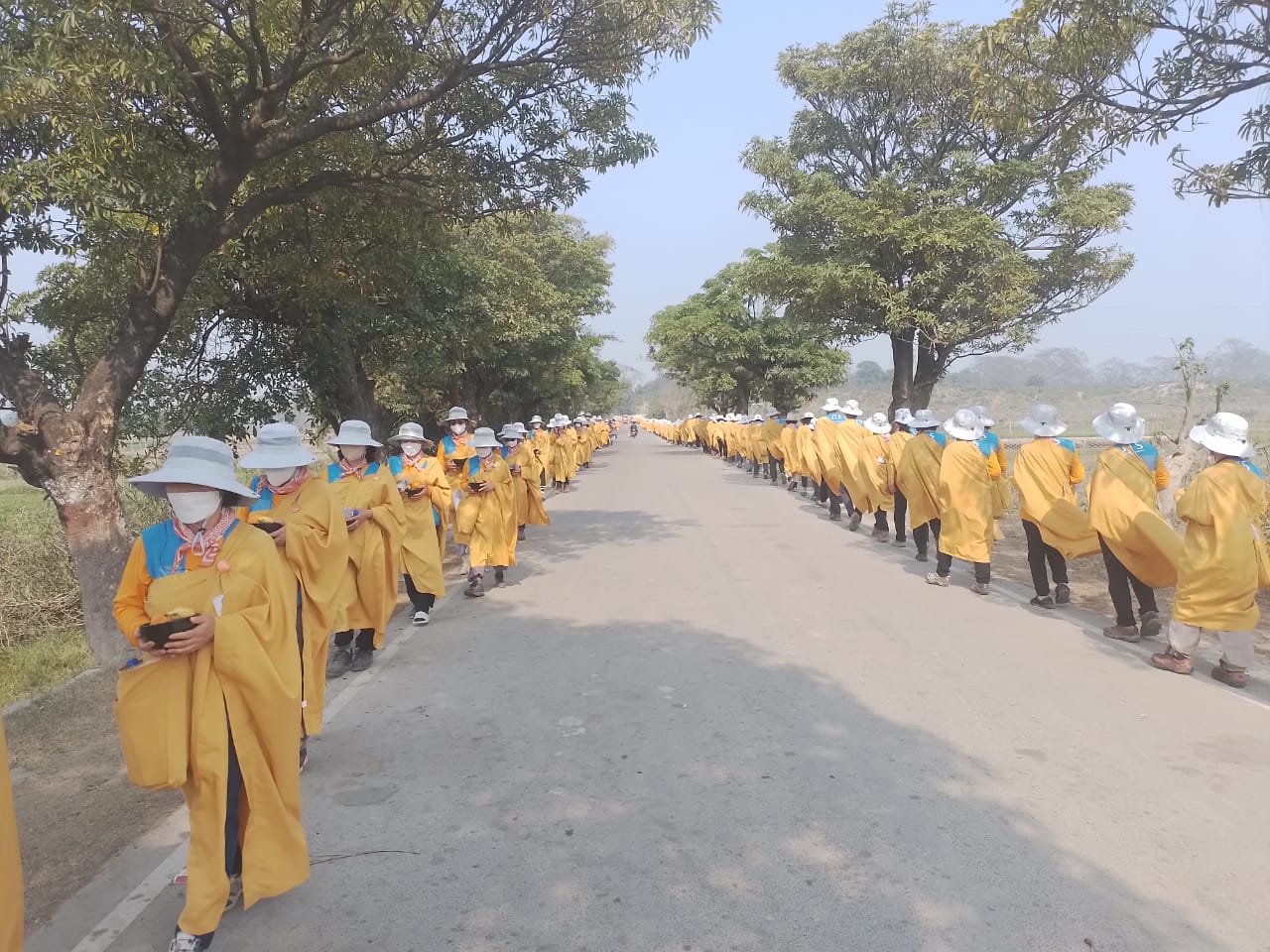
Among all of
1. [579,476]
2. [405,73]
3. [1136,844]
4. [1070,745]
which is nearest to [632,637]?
[1070,745]

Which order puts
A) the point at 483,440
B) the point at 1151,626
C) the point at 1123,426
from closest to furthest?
the point at 1151,626, the point at 1123,426, the point at 483,440

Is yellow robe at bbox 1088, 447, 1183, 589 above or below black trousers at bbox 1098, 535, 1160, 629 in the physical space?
above

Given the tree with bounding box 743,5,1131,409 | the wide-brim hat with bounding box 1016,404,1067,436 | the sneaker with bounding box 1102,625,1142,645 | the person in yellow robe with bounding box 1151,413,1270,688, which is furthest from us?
the tree with bounding box 743,5,1131,409

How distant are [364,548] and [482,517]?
2607mm

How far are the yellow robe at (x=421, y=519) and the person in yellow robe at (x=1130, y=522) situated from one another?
503 centimetres

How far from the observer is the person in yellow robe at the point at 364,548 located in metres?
5.36

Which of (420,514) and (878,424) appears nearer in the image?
(420,514)

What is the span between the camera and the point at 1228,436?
517 centimetres

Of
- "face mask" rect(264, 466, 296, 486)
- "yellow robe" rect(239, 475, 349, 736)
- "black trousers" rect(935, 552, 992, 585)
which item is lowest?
"black trousers" rect(935, 552, 992, 585)

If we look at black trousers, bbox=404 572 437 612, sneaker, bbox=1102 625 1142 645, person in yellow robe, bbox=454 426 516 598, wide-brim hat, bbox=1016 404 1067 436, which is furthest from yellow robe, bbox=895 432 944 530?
black trousers, bbox=404 572 437 612

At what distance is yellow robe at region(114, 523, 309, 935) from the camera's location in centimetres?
265

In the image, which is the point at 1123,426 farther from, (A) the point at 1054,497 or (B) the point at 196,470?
(B) the point at 196,470

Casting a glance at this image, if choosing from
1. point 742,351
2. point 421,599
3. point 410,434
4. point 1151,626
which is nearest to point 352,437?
point 410,434

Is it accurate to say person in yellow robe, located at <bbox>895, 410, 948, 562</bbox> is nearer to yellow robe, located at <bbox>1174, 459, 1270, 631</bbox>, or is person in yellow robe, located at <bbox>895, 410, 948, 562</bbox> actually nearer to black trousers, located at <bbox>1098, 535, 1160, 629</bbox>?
black trousers, located at <bbox>1098, 535, 1160, 629</bbox>
